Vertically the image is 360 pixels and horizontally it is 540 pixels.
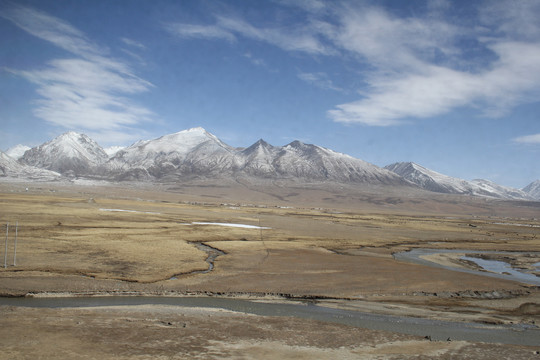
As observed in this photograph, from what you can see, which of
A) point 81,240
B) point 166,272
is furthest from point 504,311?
point 81,240

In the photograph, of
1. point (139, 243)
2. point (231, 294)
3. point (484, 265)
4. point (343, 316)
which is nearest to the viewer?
point (343, 316)

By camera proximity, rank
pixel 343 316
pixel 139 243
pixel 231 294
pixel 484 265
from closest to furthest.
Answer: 1. pixel 343 316
2. pixel 231 294
3. pixel 139 243
4. pixel 484 265

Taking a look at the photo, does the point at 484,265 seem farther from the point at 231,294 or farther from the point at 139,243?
the point at 139,243

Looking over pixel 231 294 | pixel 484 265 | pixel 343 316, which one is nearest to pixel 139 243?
pixel 231 294

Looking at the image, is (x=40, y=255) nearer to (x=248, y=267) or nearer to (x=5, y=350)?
(x=248, y=267)

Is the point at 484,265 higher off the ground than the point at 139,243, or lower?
lower

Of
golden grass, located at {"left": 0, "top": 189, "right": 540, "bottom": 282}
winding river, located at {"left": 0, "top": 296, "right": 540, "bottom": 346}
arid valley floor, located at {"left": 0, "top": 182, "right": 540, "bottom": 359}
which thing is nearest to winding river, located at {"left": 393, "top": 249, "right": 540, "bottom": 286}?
arid valley floor, located at {"left": 0, "top": 182, "right": 540, "bottom": 359}

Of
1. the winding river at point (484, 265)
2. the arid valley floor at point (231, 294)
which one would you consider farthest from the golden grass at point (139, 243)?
the winding river at point (484, 265)

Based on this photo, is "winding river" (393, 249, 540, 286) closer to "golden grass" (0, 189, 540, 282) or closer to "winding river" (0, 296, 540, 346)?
"golden grass" (0, 189, 540, 282)

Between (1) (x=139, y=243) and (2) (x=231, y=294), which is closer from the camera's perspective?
(2) (x=231, y=294)

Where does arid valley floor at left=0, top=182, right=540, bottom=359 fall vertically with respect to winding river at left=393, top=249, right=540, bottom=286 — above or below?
above
